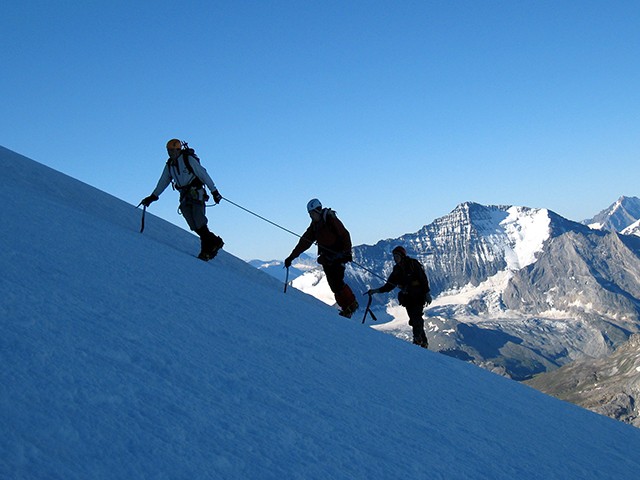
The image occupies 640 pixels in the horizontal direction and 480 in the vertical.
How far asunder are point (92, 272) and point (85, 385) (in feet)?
10.3

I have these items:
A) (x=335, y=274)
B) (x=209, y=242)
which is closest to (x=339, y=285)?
(x=335, y=274)

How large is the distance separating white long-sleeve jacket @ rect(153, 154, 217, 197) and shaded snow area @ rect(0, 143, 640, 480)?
3708mm

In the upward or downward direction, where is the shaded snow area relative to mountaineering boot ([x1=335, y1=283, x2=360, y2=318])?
downward

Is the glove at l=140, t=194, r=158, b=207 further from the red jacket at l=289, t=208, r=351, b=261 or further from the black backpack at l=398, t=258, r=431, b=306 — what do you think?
the black backpack at l=398, t=258, r=431, b=306

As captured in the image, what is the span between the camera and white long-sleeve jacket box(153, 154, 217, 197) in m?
11.9

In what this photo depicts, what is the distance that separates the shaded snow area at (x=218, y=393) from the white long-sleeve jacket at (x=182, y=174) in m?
3.71

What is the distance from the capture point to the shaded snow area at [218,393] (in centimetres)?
294

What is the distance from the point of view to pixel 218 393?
3.91 meters

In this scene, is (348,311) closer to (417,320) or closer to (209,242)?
(417,320)

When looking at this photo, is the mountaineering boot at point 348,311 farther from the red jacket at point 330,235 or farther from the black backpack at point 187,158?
the black backpack at point 187,158

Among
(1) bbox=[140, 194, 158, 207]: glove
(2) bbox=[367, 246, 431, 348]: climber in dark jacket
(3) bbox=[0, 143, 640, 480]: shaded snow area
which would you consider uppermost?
(2) bbox=[367, 246, 431, 348]: climber in dark jacket

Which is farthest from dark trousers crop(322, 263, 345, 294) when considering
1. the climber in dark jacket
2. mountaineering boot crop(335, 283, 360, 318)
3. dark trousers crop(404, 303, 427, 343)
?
dark trousers crop(404, 303, 427, 343)

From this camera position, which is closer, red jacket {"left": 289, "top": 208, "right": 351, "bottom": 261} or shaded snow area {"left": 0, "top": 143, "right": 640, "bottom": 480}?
shaded snow area {"left": 0, "top": 143, "right": 640, "bottom": 480}

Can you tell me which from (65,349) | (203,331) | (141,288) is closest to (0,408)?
(65,349)
